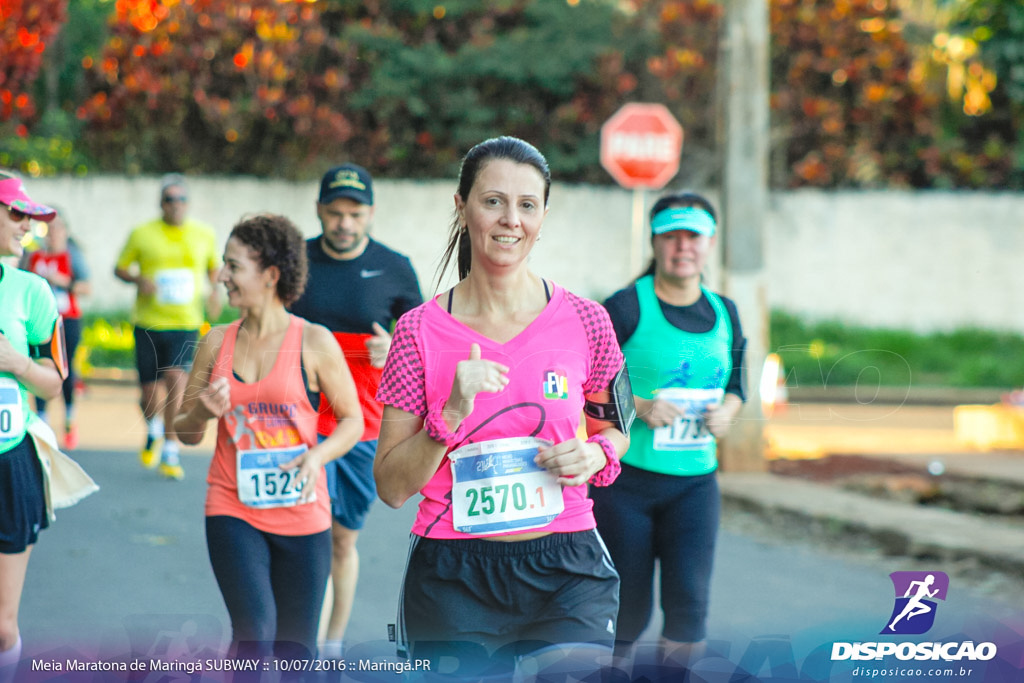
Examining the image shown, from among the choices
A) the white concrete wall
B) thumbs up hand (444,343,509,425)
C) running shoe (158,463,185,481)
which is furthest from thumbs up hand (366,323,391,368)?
the white concrete wall

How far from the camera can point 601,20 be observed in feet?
68.3

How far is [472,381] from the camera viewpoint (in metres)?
2.73

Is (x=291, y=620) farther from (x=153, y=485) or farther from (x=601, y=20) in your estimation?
(x=601, y=20)

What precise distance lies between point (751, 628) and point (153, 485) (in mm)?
4957

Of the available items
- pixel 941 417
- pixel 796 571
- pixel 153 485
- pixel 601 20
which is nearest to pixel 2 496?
pixel 796 571

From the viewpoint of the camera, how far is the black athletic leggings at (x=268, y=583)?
13.0 ft

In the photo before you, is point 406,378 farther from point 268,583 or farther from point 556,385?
point 268,583

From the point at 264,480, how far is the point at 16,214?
3.84ft

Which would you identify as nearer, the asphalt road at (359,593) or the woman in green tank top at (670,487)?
the woman in green tank top at (670,487)

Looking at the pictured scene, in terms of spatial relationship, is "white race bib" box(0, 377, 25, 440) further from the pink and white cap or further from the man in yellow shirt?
the man in yellow shirt

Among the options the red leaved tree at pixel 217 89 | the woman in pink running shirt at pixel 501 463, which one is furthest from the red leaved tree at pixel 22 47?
the woman in pink running shirt at pixel 501 463

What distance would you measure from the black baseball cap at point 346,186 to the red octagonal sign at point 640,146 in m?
12.6

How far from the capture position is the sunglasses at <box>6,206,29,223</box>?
3.91 m

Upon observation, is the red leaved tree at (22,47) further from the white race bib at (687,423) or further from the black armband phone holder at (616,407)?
the black armband phone holder at (616,407)
